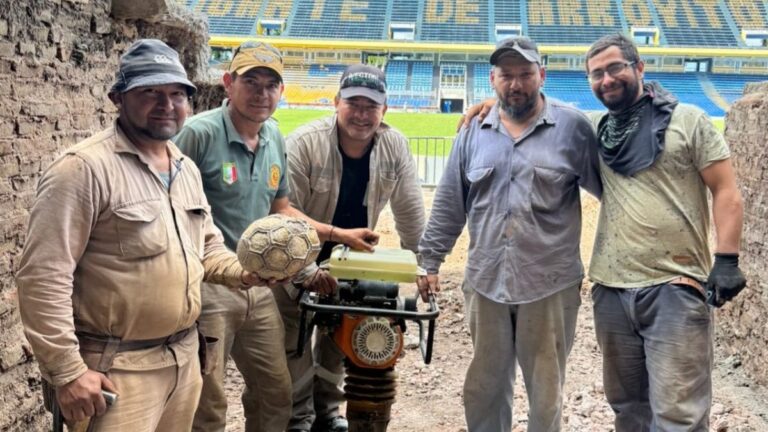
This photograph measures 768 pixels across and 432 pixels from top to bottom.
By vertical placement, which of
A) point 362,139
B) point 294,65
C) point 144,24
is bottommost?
point 362,139

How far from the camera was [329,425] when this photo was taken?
3.76m

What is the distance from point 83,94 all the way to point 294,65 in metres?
32.5

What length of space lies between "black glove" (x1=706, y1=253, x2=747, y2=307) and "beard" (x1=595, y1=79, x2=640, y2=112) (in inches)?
27.7

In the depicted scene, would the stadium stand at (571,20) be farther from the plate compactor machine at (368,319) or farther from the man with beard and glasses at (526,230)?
the plate compactor machine at (368,319)

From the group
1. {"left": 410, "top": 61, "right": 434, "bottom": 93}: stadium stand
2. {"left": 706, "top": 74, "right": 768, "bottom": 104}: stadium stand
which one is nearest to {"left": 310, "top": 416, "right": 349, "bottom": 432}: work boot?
{"left": 410, "top": 61, "right": 434, "bottom": 93}: stadium stand

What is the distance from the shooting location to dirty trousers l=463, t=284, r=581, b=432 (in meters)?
2.99

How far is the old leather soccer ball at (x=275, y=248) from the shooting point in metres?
2.24

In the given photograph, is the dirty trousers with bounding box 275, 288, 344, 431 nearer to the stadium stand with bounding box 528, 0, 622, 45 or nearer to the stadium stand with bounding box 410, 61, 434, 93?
the stadium stand with bounding box 410, 61, 434, 93

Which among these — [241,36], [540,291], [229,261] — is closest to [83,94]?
[229,261]

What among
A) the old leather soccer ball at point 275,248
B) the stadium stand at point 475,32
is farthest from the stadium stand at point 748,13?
the old leather soccer ball at point 275,248

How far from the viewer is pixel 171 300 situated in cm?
216

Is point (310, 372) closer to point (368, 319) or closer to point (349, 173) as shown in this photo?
point (368, 319)

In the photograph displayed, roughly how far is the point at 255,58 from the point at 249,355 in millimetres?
1279

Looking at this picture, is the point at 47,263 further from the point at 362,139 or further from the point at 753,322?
the point at 753,322
